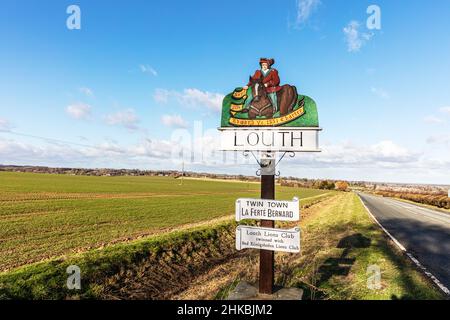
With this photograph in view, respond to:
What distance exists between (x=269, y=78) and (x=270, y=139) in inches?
46.2

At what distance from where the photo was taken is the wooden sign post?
572 cm

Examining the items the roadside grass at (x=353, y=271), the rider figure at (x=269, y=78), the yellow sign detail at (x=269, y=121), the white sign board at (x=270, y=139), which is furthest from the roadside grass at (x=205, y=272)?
the rider figure at (x=269, y=78)

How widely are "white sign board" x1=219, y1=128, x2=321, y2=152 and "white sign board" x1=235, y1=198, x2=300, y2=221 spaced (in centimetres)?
102

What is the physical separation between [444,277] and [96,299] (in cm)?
841

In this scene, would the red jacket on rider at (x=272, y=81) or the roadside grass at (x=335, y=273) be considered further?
the roadside grass at (x=335, y=273)

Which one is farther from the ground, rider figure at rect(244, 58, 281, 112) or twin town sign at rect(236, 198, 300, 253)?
rider figure at rect(244, 58, 281, 112)

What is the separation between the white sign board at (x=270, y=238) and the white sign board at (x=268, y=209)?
9.4 inches

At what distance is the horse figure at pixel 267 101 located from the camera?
588cm

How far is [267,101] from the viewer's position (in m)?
5.99

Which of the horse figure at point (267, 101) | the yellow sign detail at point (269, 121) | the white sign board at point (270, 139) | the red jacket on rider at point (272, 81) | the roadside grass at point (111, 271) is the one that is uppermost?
the red jacket on rider at point (272, 81)

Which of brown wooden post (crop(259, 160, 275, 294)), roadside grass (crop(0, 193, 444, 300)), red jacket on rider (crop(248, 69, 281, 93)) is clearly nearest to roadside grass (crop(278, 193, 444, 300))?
roadside grass (crop(0, 193, 444, 300))

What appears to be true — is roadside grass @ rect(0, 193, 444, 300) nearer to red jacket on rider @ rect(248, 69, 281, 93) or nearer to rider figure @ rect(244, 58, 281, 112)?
rider figure @ rect(244, 58, 281, 112)

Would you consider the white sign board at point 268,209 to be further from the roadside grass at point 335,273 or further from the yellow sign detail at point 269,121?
the roadside grass at point 335,273

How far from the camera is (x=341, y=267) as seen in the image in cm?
848
